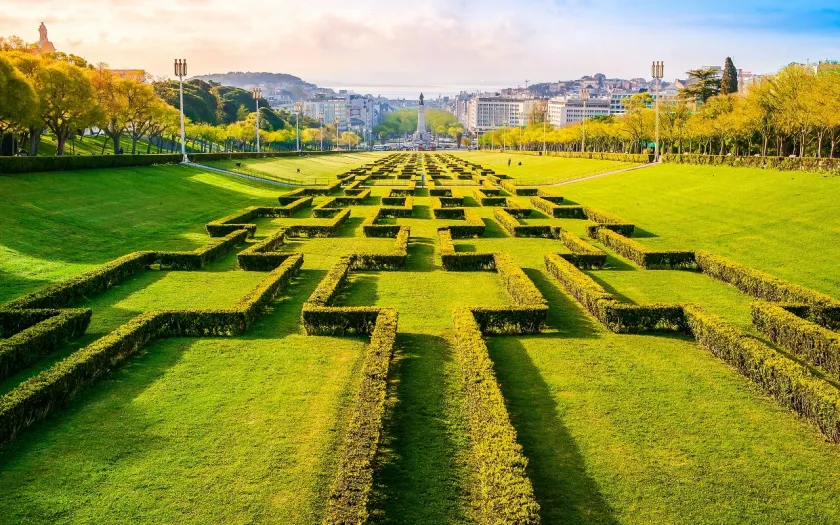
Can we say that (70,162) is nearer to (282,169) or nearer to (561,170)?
(282,169)

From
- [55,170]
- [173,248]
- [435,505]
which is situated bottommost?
[435,505]

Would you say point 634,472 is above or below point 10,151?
below

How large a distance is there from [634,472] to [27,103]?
124 feet

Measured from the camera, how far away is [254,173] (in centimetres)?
5244

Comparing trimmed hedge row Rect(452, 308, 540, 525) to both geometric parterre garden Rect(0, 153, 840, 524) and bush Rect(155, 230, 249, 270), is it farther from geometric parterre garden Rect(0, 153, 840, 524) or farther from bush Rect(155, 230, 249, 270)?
bush Rect(155, 230, 249, 270)

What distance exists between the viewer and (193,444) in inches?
323

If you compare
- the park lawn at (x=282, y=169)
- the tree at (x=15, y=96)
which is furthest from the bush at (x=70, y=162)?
the park lawn at (x=282, y=169)

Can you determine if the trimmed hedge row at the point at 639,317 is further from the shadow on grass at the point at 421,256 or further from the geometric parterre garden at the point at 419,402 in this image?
the shadow on grass at the point at 421,256

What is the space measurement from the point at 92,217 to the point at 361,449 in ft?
73.0

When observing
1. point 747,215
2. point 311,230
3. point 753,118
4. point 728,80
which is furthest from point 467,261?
point 728,80

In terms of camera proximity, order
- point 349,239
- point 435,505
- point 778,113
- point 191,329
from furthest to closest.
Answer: point 778,113
point 349,239
point 191,329
point 435,505

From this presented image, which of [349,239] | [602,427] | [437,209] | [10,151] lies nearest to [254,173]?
[10,151]

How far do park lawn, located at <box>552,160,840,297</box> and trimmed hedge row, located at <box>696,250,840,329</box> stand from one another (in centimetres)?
192

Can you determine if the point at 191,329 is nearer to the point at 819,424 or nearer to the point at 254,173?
the point at 819,424
